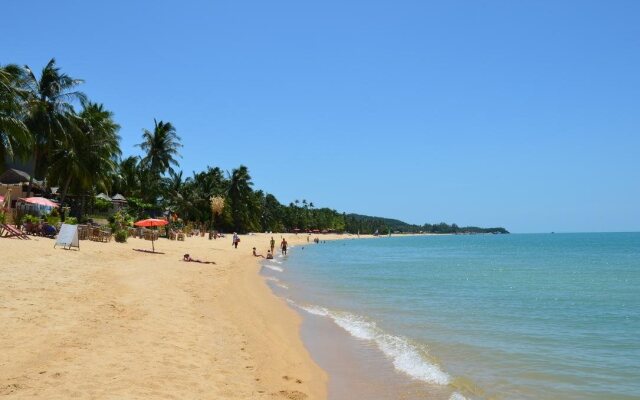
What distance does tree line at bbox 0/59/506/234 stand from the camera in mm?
26141

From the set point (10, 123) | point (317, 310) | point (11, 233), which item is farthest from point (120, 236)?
point (317, 310)

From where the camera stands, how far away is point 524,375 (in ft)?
25.5

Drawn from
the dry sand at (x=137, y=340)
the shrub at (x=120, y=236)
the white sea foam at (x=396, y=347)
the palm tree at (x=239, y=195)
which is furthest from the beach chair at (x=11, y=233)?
the palm tree at (x=239, y=195)

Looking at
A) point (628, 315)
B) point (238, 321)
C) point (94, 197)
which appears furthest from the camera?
point (94, 197)

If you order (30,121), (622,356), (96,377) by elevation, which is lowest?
(622,356)

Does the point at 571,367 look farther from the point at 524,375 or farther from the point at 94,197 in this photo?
the point at 94,197

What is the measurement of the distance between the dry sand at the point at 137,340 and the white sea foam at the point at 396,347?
1.25 meters

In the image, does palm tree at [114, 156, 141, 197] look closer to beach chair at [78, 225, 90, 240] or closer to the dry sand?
beach chair at [78, 225, 90, 240]

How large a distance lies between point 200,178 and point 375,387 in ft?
203

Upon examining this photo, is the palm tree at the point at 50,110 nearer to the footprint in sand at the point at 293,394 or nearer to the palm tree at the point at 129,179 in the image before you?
the palm tree at the point at 129,179

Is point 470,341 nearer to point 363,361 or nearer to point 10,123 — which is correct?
point 363,361

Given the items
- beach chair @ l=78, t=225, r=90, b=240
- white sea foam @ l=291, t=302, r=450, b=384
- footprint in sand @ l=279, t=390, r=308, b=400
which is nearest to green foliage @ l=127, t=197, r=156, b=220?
beach chair @ l=78, t=225, r=90, b=240

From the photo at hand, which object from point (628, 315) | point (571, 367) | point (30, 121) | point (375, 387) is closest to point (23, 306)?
point (375, 387)

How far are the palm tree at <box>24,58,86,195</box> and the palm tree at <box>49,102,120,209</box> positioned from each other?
0.78 meters
